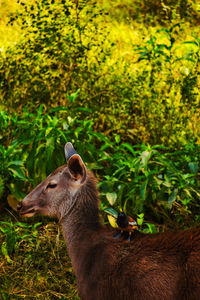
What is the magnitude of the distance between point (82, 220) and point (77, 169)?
34 centimetres

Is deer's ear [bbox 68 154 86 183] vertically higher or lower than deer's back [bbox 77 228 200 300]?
higher

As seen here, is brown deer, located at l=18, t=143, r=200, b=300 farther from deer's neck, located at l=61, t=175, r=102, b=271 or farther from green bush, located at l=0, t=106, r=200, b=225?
green bush, located at l=0, t=106, r=200, b=225

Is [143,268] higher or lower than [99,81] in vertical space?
higher

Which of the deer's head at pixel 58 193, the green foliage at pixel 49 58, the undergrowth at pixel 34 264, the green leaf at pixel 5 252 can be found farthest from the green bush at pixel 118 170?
the deer's head at pixel 58 193

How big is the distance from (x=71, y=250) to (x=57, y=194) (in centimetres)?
39

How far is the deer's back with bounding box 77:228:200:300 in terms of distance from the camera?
291 cm

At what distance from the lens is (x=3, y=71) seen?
654cm

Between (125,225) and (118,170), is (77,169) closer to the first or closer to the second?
(125,225)

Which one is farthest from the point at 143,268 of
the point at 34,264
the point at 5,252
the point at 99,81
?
the point at 99,81

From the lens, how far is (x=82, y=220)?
136 inches

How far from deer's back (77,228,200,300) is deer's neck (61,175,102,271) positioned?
0.32 ft

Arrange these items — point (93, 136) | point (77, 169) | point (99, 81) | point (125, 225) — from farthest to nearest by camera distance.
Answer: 1. point (99, 81)
2. point (93, 136)
3. point (77, 169)
4. point (125, 225)

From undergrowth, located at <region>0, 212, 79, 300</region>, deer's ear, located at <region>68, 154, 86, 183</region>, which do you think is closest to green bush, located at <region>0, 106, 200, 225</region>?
undergrowth, located at <region>0, 212, 79, 300</region>

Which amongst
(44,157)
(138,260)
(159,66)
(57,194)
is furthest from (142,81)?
(138,260)
